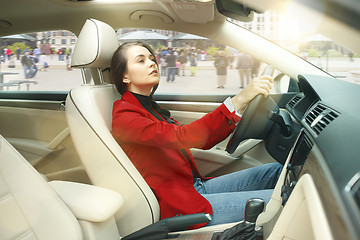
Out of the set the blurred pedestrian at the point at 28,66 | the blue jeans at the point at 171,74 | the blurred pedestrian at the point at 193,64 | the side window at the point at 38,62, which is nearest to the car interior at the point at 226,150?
the side window at the point at 38,62

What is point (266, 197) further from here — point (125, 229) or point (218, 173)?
point (218, 173)

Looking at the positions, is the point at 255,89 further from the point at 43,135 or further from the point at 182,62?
the point at 43,135

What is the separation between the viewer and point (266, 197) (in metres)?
1.54

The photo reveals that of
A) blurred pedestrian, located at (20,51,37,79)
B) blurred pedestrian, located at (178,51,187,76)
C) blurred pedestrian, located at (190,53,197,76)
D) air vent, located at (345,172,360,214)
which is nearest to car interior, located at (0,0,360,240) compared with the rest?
air vent, located at (345,172,360,214)

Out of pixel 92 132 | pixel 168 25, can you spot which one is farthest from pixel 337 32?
pixel 168 25

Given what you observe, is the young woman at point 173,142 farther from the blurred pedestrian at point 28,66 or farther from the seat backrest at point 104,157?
the blurred pedestrian at point 28,66

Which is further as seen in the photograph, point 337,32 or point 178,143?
point 178,143

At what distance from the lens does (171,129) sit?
4.65 feet

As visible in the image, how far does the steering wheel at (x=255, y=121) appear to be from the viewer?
1.44 metres

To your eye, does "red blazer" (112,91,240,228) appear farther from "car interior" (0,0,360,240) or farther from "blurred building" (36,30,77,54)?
"blurred building" (36,30,77,54)

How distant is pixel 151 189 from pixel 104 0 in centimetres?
115

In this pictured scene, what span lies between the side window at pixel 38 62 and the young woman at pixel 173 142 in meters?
0.80

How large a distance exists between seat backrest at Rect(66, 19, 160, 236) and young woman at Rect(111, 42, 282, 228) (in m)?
0.07

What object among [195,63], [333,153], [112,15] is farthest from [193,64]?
[333,153]
